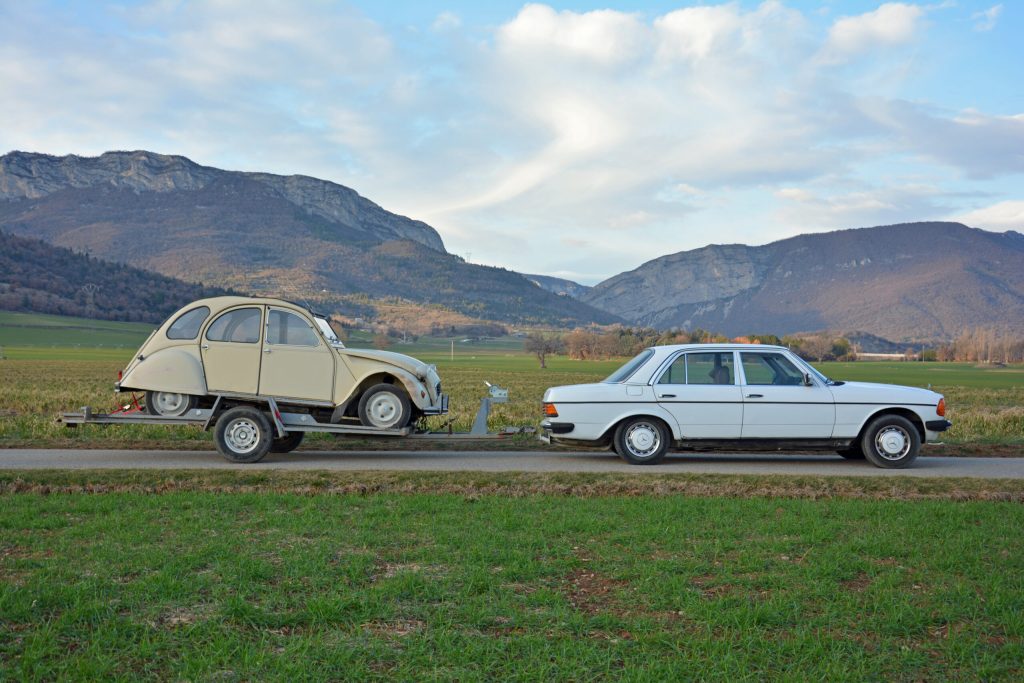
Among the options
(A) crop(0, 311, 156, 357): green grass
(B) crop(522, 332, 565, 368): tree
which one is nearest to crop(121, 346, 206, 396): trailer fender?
→ (B) crop(522, 332, 565, 368): tree

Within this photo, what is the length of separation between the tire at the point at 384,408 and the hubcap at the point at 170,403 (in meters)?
2.52

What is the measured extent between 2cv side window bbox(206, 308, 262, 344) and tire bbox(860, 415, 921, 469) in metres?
8.85

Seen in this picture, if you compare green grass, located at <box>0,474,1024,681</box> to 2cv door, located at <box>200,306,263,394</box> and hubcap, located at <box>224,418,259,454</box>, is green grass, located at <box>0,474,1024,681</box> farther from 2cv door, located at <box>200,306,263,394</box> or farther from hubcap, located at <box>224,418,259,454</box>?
2cv door, located at <box>200,306,263,394</box>

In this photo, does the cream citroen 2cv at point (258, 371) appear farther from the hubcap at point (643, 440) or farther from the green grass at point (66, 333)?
the green grass at point (66, 333)

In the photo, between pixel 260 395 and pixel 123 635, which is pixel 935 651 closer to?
pixel 123 635

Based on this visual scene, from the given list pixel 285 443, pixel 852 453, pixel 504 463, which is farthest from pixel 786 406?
pixel 285 443

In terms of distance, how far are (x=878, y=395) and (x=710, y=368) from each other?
238 cm

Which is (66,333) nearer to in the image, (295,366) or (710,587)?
(295,366)

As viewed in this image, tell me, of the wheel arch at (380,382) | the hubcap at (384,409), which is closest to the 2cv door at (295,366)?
the wheel arch at (380,382)

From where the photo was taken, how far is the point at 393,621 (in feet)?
16.5

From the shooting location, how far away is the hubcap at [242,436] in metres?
12.0

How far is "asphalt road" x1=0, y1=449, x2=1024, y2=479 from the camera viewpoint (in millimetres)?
11312

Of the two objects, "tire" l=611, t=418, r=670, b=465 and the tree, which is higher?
the tree

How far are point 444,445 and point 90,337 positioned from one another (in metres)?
117
